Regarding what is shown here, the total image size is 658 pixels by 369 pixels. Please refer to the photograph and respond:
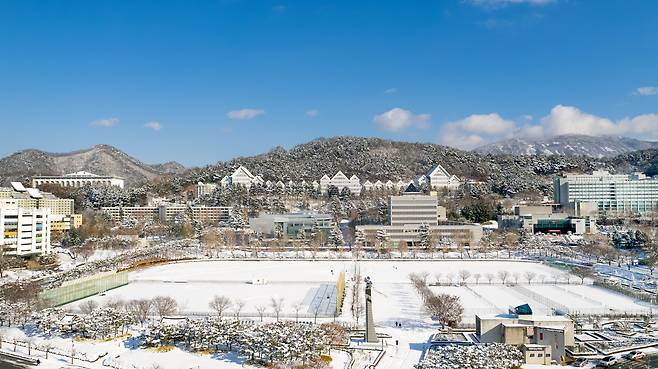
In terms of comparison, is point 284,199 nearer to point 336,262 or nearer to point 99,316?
point 336,262

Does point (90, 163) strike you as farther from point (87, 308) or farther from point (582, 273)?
point (582, 273)

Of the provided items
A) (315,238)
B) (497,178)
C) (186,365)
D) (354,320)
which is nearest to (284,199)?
(315,238)

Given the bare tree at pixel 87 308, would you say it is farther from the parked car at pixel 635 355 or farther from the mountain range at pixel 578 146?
the mountain range at pixel 578 146

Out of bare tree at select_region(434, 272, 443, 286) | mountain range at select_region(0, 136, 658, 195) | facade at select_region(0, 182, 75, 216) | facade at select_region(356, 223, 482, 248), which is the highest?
mountain range at select_region(0, 136, 658, 195)

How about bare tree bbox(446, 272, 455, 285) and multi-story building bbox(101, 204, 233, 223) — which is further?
multi-story building bbox(101, 204, 233, 223)

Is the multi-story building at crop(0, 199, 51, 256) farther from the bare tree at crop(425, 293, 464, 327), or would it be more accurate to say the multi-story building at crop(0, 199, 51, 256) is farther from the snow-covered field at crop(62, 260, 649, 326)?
the bare tree at crop(425, 293, 464, 327)

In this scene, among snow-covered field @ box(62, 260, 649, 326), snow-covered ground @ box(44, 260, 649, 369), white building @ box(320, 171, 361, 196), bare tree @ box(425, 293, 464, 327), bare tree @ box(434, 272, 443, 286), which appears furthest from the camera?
white building @ box(320, 171, 361, 196)

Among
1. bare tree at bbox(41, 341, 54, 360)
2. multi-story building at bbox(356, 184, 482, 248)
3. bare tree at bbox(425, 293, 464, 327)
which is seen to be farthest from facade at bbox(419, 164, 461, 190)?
bare tree at bbox(41, 341, 54, 360)
